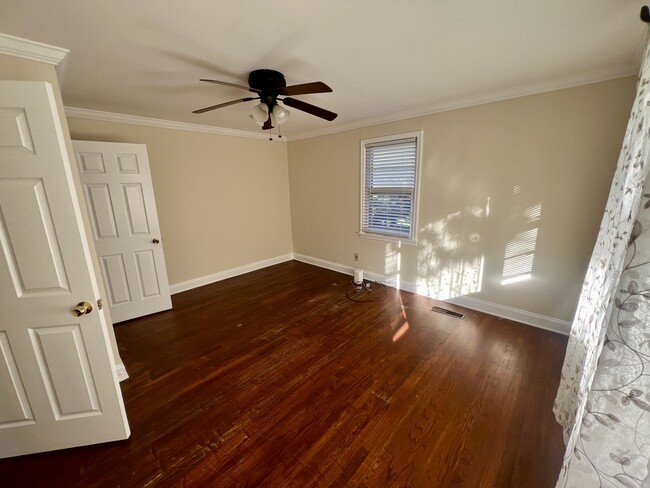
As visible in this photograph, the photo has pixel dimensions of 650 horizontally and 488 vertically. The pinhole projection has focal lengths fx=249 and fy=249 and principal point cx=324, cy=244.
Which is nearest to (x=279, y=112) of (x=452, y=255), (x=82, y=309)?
(x=82, y=309)

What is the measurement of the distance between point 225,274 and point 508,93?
442 cm

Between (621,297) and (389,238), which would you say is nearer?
(621,297)

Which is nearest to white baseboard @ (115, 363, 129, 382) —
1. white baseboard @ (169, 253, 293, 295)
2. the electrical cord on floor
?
white baseboard @ (169, 253, 293, 295)

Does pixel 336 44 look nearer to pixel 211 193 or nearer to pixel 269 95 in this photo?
pixel 269 95

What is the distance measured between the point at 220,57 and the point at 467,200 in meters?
2.78

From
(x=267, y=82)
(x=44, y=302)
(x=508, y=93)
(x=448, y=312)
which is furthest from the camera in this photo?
(x=448, y=312)

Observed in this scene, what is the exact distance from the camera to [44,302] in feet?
4.32

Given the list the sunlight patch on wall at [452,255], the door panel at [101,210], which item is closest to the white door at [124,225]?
the door panel at [101,210]

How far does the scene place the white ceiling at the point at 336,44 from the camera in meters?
1.32

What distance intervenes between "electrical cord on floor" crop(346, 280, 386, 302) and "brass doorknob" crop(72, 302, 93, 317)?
263 centimetres

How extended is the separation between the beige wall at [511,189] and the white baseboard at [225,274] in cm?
204

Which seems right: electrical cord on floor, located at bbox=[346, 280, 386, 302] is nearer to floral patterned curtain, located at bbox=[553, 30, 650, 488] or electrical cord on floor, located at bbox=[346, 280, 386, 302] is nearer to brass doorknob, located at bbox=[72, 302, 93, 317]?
floral patterned curtain, located at bbox=[553, 30, 650, 488]

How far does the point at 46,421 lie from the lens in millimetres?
1448

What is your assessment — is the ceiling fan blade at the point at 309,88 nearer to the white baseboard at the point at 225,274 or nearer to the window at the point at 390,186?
the window at the point at 390,186
